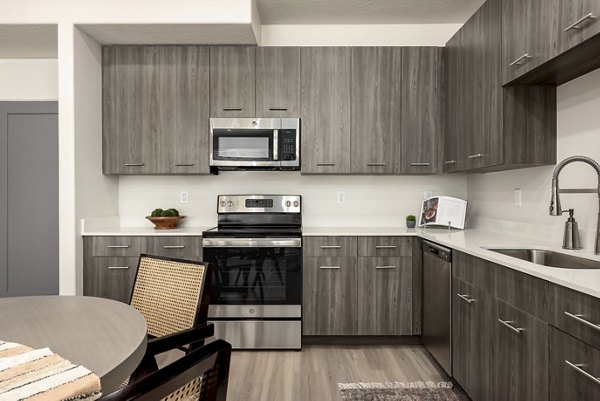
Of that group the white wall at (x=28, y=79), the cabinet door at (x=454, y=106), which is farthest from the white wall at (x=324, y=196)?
the white wall at (x=28, y=79)

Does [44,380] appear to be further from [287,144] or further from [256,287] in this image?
[287,144]

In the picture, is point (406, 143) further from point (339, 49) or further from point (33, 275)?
point (33, 275)

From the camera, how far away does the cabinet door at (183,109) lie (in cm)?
318

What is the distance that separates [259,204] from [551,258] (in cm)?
214

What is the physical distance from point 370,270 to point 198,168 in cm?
160

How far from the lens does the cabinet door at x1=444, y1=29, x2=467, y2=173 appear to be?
9.35ft

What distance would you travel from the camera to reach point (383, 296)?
2951 millimetres

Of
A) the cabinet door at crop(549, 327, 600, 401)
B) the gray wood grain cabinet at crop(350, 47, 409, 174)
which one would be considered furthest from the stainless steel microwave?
the cabinet door at crop(549, 327, 600, 401)

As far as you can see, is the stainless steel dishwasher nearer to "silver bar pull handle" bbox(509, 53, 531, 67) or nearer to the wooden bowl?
"silver bar pull handle" bbox(509, 53, 531, 67)

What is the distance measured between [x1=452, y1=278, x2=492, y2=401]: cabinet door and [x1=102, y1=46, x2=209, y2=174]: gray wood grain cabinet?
215 centimetres

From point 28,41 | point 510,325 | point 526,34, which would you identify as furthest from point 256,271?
point 28,41

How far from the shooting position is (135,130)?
321cm

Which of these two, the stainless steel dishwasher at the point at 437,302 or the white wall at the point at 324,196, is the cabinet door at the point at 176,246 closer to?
the white wall at the point at 324,196

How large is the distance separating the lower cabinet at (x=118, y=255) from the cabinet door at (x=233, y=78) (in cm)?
113
